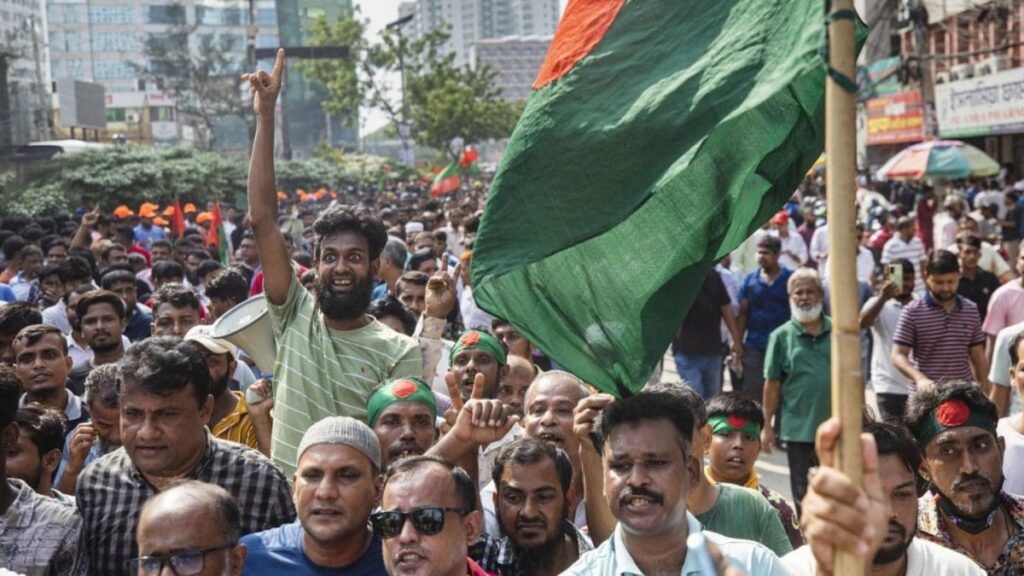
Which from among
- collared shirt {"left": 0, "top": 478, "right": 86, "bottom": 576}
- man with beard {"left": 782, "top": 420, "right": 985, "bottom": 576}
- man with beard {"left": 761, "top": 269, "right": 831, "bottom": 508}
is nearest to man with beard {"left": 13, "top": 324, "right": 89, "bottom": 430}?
collared shirt {"left": 0, "top": 478, "right": 86, "bottom": 576}

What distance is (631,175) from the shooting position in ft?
12.2

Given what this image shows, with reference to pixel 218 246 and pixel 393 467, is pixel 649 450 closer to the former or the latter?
pixel 393 467

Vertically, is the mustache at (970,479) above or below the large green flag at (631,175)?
below

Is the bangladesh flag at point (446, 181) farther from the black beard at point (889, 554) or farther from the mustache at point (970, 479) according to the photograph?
the black beard at point (889, 554)

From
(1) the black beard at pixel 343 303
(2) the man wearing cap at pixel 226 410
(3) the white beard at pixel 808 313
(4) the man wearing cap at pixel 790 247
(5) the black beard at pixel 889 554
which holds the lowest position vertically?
(4) the man wearing cap at pixel 790 247

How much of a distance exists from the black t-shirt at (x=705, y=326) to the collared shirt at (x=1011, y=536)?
589 cm

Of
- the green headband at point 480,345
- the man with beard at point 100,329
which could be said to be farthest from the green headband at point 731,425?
the man with beard at point 100,329

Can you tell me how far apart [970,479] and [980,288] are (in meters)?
6.28

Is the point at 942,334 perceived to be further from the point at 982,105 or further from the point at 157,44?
the point at 157,44

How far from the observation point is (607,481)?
3.80 metres

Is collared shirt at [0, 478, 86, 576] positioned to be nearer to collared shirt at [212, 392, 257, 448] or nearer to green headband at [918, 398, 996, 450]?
collared shirt at [212, 392, 257, 448]

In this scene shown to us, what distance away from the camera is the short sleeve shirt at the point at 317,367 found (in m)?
5.38

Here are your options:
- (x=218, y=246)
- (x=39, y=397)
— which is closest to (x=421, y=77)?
(x=218, y=246)

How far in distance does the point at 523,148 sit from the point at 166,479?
1.57 metres
